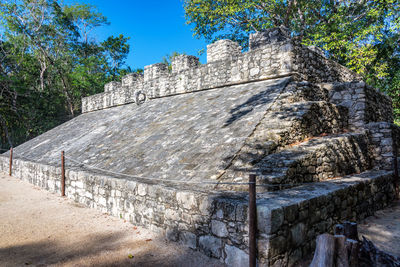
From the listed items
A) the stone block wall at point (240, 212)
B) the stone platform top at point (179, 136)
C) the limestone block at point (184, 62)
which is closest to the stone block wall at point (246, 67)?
the limestone block at point (184, 62)

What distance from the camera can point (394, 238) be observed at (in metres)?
3.68

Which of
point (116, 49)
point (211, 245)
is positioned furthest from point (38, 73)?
point (211, 245)

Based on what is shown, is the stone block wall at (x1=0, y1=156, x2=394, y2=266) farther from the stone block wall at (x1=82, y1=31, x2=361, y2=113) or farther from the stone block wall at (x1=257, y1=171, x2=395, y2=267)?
the stone block wall at (x1=82, y1=31, x2=361, y2=113)

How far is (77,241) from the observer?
393 cm

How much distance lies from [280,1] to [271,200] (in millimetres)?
16493

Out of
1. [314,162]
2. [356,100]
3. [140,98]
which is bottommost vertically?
[314,162]

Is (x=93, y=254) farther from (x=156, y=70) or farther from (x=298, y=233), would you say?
(x=156, y=70)

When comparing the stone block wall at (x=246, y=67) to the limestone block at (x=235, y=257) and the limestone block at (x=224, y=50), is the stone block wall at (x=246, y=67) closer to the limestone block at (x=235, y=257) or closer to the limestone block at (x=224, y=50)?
the limestone block at (x=224, y=50)

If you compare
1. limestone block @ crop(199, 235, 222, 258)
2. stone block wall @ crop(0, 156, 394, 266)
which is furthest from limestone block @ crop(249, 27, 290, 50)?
limestone block @ crop(199, 235, 222, 258)

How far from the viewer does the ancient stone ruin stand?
3.03 meters

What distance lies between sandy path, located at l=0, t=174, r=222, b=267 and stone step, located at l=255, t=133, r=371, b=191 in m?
1.40

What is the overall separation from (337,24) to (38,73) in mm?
22221

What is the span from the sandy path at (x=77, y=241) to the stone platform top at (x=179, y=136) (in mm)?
1024

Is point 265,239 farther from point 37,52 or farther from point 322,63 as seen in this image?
point 37,52
